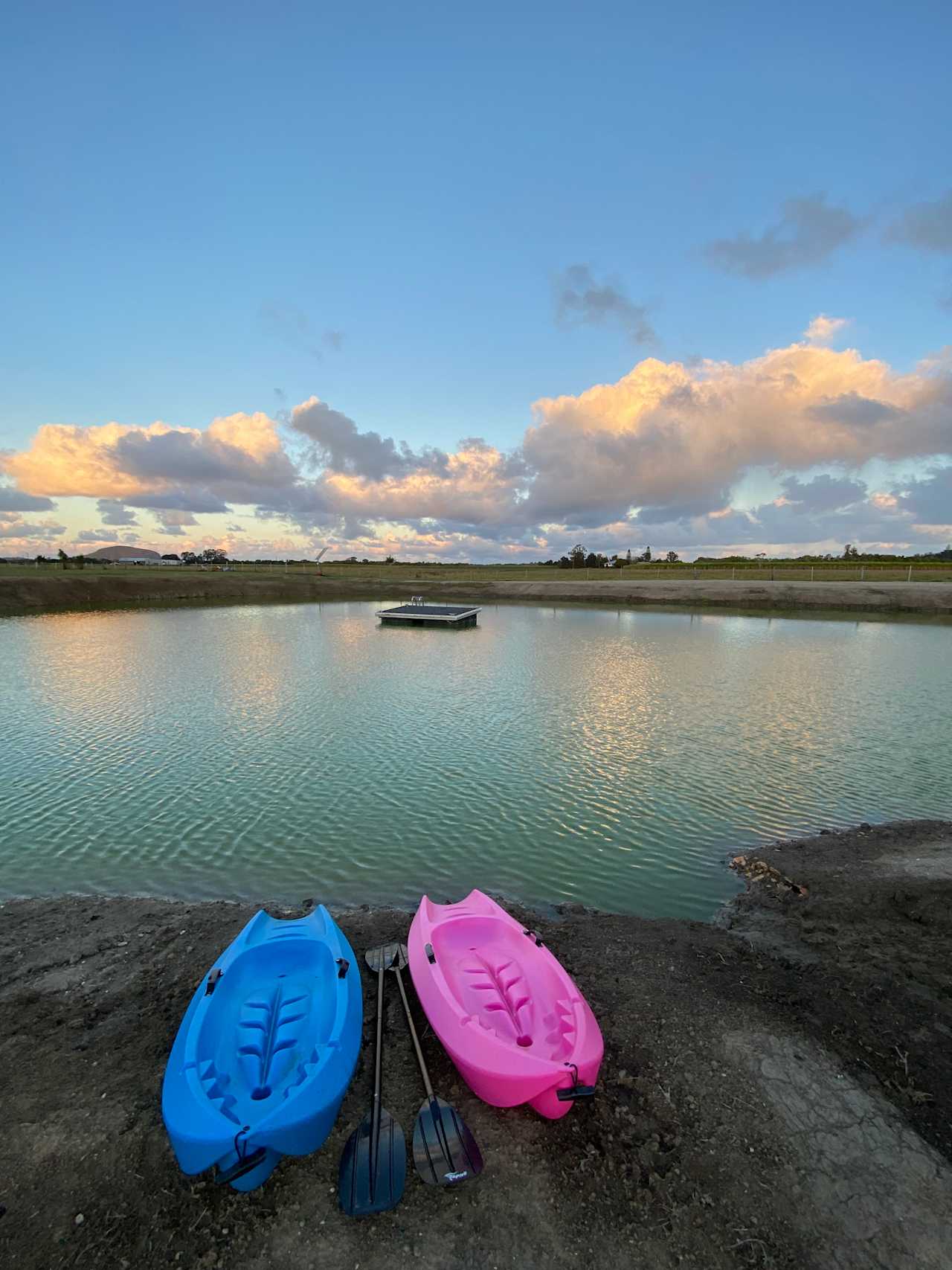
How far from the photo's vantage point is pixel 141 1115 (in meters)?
6.38

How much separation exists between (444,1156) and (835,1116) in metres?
4.34

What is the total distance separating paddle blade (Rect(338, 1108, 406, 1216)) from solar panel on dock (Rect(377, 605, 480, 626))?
177 ft

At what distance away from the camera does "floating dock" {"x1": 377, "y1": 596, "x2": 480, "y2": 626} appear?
199 ft

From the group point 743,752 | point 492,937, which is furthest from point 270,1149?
point 743,752

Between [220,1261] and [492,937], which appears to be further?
[492,937]

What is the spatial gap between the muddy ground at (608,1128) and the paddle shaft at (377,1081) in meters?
0.34

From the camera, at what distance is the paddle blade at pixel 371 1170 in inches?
215

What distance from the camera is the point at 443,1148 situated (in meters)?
5.93

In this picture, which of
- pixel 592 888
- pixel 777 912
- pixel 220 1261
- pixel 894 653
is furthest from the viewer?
pixel 894 653

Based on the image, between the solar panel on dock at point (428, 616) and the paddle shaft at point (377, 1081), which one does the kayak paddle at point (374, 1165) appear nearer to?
the paddle shaft at point (377, 1081)

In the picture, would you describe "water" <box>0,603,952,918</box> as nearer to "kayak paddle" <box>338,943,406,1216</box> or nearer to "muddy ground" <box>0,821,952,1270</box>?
"muddy ground" <box>0,821,952,1270</box>

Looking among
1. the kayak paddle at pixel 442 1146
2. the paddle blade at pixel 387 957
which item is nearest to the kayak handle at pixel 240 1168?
the kayak paddle at pixel 442 1146

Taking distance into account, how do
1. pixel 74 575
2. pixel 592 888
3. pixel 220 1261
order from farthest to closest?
pixel 74 575
pixel 592 888
pixel 220 1261

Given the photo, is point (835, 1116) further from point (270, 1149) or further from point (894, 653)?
point (894, 653)
